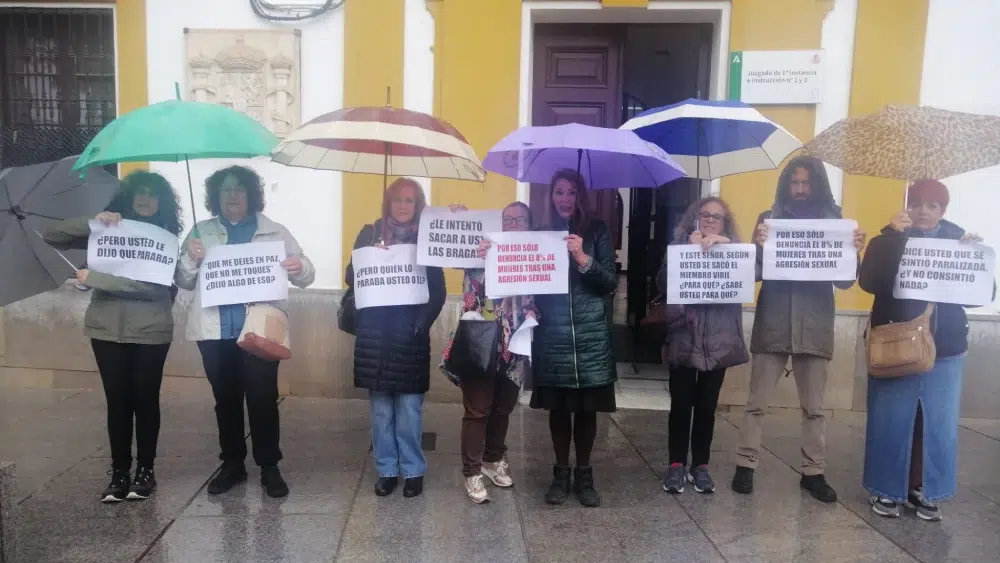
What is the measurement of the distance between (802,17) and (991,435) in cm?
354

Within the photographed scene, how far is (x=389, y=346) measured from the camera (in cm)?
383

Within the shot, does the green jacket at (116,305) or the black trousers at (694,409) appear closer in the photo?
the green jacket at (116,305)

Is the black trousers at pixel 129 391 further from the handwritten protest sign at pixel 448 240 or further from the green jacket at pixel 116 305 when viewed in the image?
the handwritten protest sign at pixel 448 240

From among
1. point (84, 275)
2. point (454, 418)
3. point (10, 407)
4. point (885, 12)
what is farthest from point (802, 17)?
point (10, 407)

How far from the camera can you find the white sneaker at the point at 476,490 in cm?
390

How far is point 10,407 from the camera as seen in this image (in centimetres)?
561

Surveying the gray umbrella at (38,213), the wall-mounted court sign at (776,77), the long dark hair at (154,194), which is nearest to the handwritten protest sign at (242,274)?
the long dark hair at (154,194)

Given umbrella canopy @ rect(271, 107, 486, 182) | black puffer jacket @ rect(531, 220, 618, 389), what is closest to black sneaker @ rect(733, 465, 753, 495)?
black puffer jacket @ rect(531, 220, 618, 389)

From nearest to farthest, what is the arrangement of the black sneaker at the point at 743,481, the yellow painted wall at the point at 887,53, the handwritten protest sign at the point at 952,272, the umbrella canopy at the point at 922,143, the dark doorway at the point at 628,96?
the umbrella canopy at the point at 922,143 < the handwritten protest sign at the point at 952,272 < the black sneaker at the point at 743,481 < the yellow painted wall at the point at 887,53 < the dark doorway at the point at 628,96

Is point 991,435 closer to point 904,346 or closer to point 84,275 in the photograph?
point 904,346

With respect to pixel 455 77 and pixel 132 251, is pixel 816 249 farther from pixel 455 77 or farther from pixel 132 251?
pixel 132 251

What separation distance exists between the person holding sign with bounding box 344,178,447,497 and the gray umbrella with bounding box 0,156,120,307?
4.69ft

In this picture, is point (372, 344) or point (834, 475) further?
point (834, 475)

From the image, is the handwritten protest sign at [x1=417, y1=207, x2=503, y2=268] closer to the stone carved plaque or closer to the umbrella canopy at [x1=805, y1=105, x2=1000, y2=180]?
the umbrella canopy at [x1=805, y1=105, x2=1000, y2=180]
